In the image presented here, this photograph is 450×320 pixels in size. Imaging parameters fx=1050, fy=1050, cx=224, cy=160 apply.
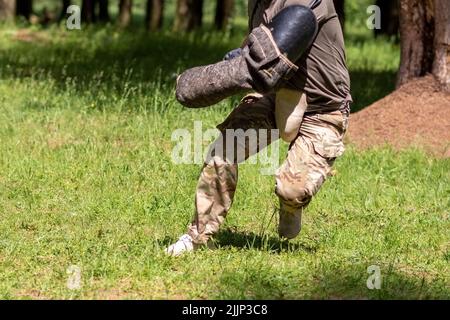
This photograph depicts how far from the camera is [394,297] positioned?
5.86 meters

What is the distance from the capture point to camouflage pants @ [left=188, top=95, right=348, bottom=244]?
20.4 feet

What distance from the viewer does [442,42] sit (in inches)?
414

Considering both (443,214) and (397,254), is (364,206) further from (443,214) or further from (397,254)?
(397,254)

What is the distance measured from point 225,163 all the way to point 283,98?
20.5 inches

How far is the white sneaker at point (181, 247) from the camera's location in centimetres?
640

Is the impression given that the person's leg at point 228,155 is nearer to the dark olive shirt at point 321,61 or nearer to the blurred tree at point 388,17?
the dark olive shirt at point 321,61

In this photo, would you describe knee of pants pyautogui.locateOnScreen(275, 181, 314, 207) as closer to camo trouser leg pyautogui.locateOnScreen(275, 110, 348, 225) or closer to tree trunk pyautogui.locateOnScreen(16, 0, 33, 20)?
camo trouser leg pyautogui.locateOnScreen(275, 110, 348, 225)

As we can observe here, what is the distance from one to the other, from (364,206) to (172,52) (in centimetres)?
830

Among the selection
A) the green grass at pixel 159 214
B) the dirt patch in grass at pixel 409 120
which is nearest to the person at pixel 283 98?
the green grass at pixel 159 214

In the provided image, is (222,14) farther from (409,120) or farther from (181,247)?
(181,247)

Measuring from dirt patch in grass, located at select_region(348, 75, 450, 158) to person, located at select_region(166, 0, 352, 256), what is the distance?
12.7 ft

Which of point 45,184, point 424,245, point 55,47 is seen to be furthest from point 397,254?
point 55,47

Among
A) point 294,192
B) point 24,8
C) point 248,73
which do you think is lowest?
point 294,192

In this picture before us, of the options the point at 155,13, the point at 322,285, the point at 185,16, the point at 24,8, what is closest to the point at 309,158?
the point at 322,285
